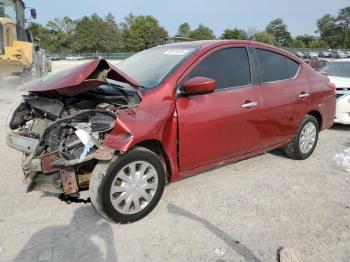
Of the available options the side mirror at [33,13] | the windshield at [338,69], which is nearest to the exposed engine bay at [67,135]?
the windshield at [338,69]

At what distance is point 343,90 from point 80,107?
6.12m

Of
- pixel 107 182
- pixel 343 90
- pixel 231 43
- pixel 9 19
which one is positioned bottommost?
pixel 107 182

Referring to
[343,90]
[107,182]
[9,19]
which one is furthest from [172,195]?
[9,19]

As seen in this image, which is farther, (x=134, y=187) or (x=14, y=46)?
(x=14, y=46)

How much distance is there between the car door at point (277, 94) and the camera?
15.3 feet

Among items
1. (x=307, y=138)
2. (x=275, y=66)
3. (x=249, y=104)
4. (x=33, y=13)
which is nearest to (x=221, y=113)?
(x=249, y=104)

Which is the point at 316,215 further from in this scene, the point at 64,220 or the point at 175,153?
the point at 64,220

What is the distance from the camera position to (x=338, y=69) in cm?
896

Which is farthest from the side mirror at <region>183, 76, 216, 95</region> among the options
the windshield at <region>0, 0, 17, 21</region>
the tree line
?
the tree line

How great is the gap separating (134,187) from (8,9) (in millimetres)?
12621

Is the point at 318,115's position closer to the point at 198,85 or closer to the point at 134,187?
the point at 198,85

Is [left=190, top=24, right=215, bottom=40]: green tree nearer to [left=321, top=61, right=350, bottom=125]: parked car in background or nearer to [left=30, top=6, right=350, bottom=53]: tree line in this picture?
[left=30, top=6, right=350, bottom=53]: tree line

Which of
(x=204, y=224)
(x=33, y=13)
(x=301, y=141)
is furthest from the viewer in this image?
(x=33, y=13)

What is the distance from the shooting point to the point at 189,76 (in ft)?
12.7
